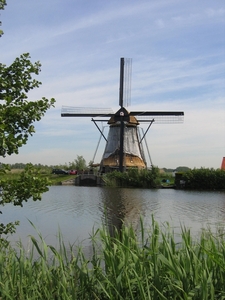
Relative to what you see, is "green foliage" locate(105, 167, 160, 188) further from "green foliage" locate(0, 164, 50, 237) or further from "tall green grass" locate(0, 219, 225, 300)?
"tall green grass" locate(0, 219, 225, 300)

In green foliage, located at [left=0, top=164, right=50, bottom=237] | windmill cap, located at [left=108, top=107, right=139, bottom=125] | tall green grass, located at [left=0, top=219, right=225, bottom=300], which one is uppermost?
windmill cap, located at [left=108, top=107, right=139, bottom=125]

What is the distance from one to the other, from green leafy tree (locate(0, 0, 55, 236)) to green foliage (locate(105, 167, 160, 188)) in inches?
1275

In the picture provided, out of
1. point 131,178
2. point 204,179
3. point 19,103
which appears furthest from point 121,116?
point 19,103

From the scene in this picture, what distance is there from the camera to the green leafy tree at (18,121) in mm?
4074

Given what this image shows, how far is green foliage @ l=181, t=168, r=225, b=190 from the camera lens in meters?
38.6

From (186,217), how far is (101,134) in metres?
22.4

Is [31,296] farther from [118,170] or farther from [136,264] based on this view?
[118,170]

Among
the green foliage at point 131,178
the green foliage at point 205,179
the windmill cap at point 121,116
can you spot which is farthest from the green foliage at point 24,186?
the green foliage at point 205,179

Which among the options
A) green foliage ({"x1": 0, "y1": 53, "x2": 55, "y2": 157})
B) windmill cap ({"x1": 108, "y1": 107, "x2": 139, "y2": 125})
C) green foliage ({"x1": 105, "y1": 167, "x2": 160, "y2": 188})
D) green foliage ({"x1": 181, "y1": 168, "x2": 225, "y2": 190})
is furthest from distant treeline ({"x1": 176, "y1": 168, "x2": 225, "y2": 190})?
green foliage ({"x1": 0, "y1": 53, "x2": 55, "y2": 157})

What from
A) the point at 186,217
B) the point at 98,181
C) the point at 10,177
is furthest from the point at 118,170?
the point at 10,177

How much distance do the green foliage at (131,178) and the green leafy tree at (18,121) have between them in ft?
106

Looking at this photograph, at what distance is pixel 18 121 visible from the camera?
14.3 feet

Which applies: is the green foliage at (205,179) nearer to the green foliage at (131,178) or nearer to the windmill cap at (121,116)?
the green foliage at (131,178)

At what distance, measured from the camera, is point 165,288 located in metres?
3.59
